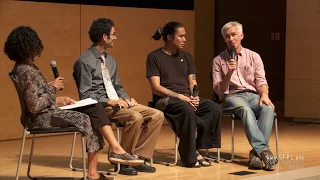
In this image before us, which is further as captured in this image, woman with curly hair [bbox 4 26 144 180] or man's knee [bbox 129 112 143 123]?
man's knee [bbox 129 112 143 123]


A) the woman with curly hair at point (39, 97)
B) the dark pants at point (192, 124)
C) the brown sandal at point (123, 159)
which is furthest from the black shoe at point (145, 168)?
the woman with curly hair at point (39, 97)

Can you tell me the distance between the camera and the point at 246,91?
6680 mm

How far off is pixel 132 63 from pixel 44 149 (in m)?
2.20

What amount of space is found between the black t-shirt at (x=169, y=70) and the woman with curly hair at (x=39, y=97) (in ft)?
3.66

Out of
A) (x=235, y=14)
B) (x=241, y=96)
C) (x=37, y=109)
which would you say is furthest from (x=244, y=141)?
(x=235, y=14)

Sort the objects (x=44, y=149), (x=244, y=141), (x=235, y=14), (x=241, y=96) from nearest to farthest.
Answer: (x=241, y=96) < (x=44, y=149) < (x=244, y=141) < (x=235, y=14)

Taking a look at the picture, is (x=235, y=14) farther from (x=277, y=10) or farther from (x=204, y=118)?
(x=204, y=118)

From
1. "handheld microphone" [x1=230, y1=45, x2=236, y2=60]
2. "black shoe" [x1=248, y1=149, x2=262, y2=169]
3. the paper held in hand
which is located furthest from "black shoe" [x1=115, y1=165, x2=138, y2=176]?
"handheld microphone" [x1=230, y1=45, x2=236, y2=60]

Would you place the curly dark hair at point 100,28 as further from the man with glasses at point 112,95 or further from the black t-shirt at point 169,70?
the black t-shirt at point 169,70

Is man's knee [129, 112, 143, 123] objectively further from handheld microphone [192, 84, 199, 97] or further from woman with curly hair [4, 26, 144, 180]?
handheld microphone [192, 84, 199, 97]

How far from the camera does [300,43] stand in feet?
32.2

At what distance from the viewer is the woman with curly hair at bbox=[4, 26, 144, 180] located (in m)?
5.06

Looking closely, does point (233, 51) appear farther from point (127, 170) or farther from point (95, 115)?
point (95, 115)

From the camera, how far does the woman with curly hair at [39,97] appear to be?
199 inches
